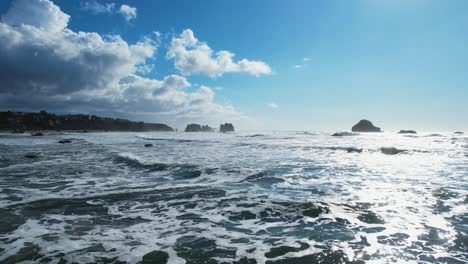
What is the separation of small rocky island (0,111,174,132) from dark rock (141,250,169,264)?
3500 inches

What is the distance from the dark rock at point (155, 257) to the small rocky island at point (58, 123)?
3500 inches

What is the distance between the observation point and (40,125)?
315 ft

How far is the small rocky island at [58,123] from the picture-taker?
8943 cm

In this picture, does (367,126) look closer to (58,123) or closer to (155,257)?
(155,257)

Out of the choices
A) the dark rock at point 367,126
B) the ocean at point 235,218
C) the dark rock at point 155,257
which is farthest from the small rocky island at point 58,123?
the dark rock at point 367,126

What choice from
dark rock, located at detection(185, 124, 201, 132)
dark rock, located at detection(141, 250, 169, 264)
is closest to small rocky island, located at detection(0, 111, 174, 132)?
dark rock, located at detection(185, 124, 201, 132)

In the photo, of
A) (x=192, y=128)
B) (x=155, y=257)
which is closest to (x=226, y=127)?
(x=192, y=128)

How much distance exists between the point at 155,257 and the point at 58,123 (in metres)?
118

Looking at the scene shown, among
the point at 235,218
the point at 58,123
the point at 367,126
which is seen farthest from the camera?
the point at 367,126

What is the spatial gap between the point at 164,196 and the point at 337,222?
205 inches

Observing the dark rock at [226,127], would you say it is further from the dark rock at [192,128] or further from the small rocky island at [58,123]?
the small rocky island at [58,123]

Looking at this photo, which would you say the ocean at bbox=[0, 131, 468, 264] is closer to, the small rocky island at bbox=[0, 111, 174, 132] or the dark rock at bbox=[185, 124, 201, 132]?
the small rocky island at bbox=[0, 111, 174, 132]

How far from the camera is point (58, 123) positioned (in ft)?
338

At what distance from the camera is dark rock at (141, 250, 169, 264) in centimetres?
440
